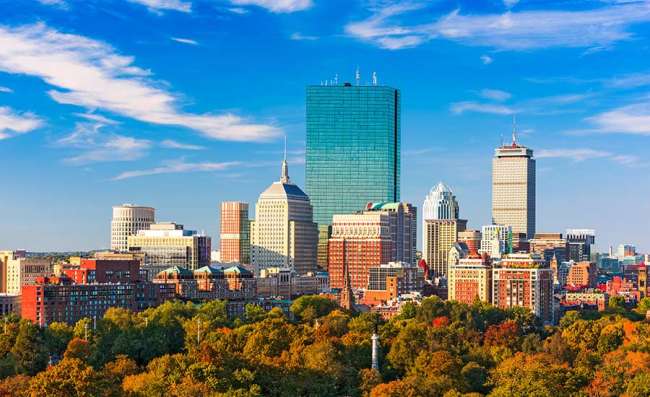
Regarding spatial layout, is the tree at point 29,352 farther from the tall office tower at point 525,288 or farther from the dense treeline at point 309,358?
the tall office tower at point 525,288

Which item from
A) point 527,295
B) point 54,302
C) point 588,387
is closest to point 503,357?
point 588,387

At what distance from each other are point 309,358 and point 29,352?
25707 mm

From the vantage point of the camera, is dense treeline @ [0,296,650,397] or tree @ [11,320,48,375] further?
tree @ [11,320,48,375]

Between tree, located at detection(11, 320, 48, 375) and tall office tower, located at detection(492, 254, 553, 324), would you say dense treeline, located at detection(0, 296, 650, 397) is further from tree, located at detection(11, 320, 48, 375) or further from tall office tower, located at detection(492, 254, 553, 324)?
tall office tower, located at detection(492, 254, 553, 324)

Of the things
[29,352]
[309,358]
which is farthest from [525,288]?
[29,352]

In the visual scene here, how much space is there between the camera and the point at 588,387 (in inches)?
3853

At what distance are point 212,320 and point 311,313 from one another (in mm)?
26855

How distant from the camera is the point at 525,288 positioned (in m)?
193

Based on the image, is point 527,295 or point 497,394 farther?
point 527,295

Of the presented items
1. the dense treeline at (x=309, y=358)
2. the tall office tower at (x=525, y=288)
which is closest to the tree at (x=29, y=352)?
the dense treeline at (x=309, y=358)

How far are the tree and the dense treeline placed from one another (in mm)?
139

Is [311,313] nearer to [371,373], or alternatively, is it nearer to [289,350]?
[289,350]

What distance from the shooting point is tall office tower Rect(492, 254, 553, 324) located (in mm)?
191000

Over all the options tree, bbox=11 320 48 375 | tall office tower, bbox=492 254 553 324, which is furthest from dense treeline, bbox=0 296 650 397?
tall office tower, bbox=492 254 553 324
